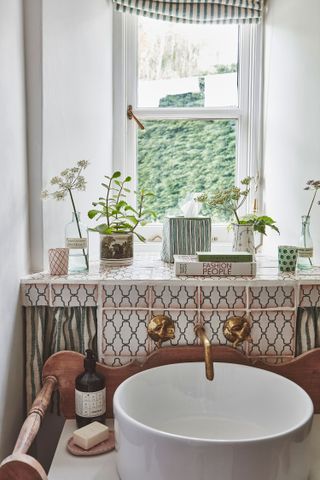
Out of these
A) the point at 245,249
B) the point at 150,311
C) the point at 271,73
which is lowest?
the point at 150,311

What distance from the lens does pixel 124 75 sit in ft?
6.57

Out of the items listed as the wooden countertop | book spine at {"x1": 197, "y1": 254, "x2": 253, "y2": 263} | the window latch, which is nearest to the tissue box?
book spine at {"x1": 197, "y1": 254, "x2": 253, "y2": 263}

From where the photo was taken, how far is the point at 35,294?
1334 mm

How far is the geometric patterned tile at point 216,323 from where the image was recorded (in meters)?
1.35

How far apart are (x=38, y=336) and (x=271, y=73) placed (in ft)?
4.46

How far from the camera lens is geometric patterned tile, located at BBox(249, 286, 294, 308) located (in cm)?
135

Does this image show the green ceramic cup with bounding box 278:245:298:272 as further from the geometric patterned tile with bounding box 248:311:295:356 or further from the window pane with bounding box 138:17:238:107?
the window pane with bounding box 138:17:238:107

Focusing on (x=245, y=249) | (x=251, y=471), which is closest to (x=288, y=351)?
(x=245, y=249)

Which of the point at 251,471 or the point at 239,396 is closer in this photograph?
the point at 251,471

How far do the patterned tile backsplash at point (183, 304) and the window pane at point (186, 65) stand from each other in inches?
38.6

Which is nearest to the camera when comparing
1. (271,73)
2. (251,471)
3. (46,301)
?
(251,471)

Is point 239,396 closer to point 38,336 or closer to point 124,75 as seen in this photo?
point 38,336

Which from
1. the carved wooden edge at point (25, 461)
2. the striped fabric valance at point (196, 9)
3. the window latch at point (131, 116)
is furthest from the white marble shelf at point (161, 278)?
the striped fabric valance at point (196, 9)

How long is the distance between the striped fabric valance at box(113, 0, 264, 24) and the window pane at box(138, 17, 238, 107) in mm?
69
